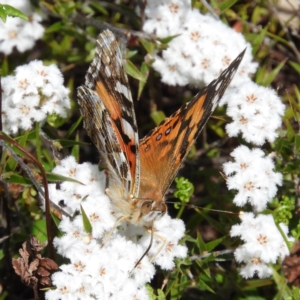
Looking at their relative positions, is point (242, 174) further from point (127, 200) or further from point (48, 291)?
point (48, 291)

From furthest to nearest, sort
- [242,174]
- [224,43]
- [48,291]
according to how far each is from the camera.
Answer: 1. [224,43]
2. [242,174]
3. [48,291]

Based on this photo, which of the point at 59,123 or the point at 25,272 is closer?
the point at 25,272

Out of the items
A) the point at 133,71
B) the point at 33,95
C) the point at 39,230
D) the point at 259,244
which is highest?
the point at 133,71

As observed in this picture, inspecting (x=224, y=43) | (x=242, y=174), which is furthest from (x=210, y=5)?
(x=242, y=174)

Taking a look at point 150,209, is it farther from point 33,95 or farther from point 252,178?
point 33,95

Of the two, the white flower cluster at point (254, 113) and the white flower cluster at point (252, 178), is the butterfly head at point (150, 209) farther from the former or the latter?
the white flower cluster at point (254, 113)

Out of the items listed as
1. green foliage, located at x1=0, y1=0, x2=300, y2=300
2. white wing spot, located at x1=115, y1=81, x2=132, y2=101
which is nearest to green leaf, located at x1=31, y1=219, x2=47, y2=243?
green foliage, located at x1=0, y1=0, x2=300, y2=300

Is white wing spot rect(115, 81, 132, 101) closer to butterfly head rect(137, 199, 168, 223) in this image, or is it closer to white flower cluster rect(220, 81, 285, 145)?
butterfly head rect(137, 199, 168, 223)

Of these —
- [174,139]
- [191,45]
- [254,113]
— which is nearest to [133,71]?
[191,45]
